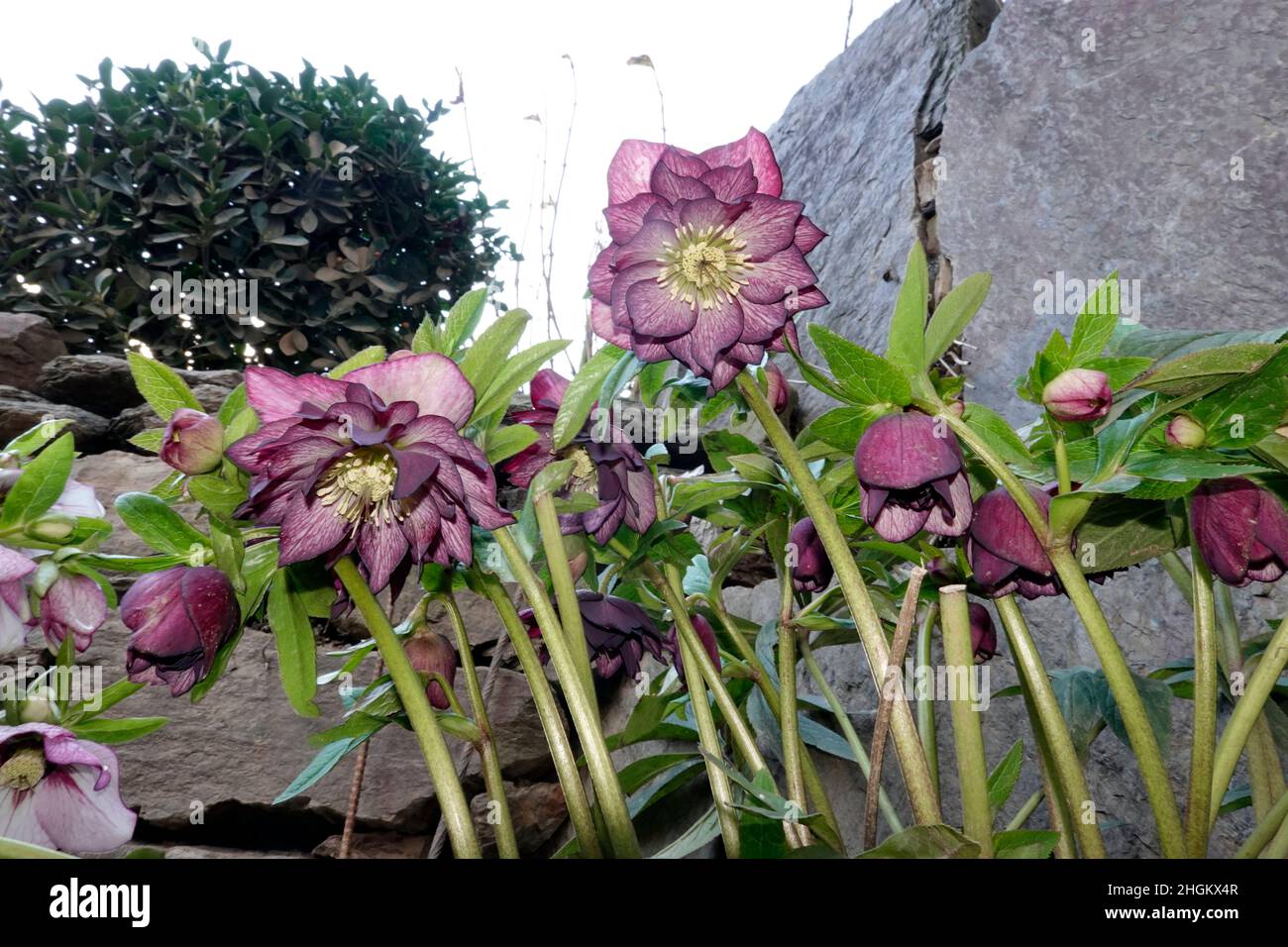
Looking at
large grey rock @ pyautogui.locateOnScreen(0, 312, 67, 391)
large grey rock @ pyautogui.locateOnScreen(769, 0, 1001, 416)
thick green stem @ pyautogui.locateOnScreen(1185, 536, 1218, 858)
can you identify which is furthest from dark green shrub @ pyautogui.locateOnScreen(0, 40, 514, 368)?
thick green stem @ pyautogui.locateOnScreen(1185, 536, 1218, 858)

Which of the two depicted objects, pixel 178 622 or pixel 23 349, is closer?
pixel 178 622

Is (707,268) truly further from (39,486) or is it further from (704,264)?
(39,486)

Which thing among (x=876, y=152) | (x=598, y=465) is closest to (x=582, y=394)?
(x=598, y=465)

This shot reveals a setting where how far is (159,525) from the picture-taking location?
1.63 ft

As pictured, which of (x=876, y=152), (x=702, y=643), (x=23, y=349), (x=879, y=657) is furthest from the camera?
(x=23, y=349)

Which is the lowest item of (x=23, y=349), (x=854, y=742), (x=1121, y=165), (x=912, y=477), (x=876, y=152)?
(x=854, y=742)

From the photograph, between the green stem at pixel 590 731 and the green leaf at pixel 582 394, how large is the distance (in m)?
0.09

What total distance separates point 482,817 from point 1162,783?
1.14m

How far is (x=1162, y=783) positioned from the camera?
0.43 m

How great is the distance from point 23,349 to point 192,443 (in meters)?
1.80

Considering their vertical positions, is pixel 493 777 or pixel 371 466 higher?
pixel 371 466

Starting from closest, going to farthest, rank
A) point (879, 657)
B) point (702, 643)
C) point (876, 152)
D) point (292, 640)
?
point (879, 657) < point (292, 640) < point (702, 643) < point (876, 152)

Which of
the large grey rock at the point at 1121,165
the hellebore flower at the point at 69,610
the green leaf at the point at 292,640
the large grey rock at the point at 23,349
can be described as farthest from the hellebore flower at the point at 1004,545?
the large grey rock at the point at 23,349
